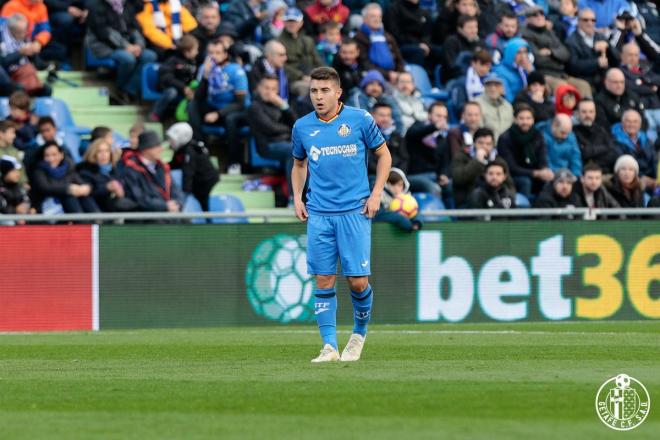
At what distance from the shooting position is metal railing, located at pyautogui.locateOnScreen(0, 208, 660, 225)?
18397mm

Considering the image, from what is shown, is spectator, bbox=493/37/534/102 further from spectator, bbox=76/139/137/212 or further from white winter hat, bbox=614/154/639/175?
spectator, bbox=76/139/137/212

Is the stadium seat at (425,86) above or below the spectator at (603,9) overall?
below

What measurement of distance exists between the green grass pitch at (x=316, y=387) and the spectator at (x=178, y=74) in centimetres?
686

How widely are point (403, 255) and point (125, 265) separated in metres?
3.39

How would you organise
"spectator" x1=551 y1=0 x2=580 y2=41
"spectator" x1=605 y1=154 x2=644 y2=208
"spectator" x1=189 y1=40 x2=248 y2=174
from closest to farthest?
"spectator" x1=605 y1=154 x2=644 y2=208 < "spectator" x1=189 y1=40 x2=248 y2=174 < "spectator" x1=551 y1=0 x2=580 y2=41

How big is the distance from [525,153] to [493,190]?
1561mm

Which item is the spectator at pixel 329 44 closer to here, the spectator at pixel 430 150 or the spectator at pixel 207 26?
the spectator at pixel 207 26

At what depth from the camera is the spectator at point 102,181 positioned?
62.8ft

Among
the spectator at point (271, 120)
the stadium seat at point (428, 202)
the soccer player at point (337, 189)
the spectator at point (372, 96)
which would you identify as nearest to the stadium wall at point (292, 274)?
the stadium seat at point (428, 202)

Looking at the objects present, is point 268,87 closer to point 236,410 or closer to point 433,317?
point 433,317

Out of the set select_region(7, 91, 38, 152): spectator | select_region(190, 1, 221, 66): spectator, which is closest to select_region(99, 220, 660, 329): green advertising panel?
select_region(7, 91, 38, 152): spectator

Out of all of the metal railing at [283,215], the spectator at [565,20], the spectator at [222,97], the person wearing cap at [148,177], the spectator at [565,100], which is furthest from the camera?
the spectator at [565,20]

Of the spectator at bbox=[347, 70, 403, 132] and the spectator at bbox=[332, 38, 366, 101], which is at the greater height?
the spectator at bbox=[332, 38, 366, 101]

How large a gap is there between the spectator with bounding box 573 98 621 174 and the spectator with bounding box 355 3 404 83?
2.79m
